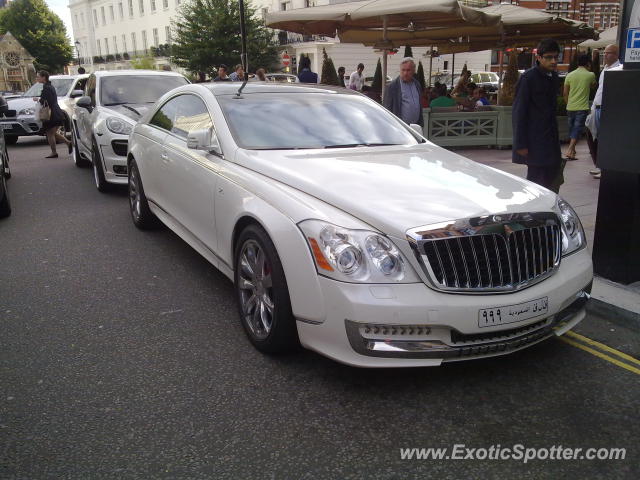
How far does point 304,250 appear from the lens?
3.06 m

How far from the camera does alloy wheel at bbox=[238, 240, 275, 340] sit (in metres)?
3.47

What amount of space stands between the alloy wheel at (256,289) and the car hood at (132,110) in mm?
5403

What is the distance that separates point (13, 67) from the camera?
5453 cm

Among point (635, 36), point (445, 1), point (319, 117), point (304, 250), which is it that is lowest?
point (304, 250)

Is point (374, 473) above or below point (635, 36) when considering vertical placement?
below

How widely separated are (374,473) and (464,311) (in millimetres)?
879

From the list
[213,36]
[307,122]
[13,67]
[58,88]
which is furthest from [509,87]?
[13,67]

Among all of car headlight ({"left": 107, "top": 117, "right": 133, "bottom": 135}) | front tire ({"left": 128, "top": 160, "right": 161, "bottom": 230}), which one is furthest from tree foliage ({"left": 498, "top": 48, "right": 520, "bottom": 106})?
front tire ({"left": 128, "top": 160, "right": 161, "bottom": 230})

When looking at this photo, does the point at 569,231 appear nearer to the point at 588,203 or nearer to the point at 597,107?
the point at 588,203

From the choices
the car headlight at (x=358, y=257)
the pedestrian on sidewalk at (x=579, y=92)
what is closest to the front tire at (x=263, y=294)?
the car headlight at (x=358, y=257)

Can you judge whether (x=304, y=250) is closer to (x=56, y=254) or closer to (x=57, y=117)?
(x=56, y=254)

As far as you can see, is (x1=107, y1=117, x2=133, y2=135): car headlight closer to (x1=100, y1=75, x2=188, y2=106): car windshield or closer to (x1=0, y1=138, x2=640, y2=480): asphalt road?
(x1=100, y1=75, x2=188, y2=106): car windshield

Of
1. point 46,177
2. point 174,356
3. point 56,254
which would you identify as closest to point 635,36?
point 174,356

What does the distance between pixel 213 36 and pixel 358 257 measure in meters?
43.3
